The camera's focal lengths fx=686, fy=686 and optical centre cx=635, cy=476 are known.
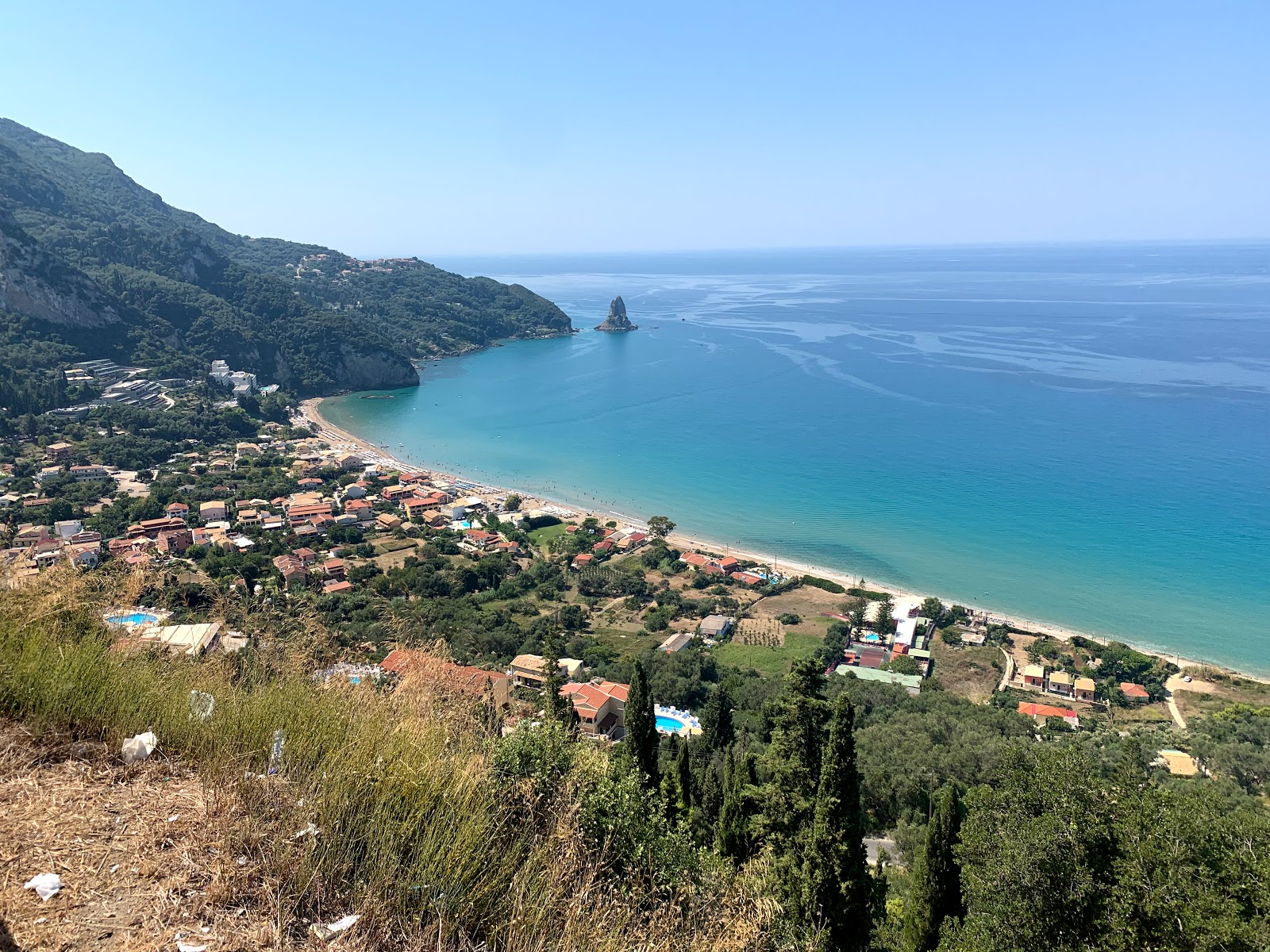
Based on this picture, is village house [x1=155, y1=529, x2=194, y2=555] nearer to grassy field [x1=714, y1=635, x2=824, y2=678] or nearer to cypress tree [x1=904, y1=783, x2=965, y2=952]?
grassy field [x1=714, y1=635, x2=824, y2=678]

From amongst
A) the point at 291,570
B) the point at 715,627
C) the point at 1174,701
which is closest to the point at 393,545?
the point at 291,570

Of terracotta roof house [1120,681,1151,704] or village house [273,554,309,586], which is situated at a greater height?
village house [273,554,309,586]

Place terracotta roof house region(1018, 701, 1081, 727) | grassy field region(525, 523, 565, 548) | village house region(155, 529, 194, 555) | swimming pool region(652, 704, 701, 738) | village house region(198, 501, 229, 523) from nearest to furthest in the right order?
swimming pool region(652, 704, 701, 738) → terracotta roof house region(1018, 701, 1081, 727) → village house region(155, 529, 194, 555) → village house region(198, 501, 229, 523) → grassy field region(525, 523, 565, 548)

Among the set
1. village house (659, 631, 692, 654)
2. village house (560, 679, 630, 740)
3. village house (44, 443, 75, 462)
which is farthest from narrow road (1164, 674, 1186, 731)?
village house (44, 443, 75, 462)

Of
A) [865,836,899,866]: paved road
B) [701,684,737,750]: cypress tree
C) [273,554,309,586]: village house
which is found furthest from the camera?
[273,554,309,586]: village house

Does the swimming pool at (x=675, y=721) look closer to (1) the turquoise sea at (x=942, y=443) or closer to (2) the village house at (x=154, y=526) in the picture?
(1) the turquoise sea at (x=942, y=443)

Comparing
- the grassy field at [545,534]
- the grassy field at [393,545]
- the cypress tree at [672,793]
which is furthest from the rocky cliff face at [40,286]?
the cypress tree at [672,793]

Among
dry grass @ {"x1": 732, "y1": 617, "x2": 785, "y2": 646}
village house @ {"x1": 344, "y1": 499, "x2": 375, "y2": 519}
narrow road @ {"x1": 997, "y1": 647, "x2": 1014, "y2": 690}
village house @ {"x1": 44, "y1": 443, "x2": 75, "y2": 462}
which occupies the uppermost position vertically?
village house @ {"x1": 44, "y1": 443, "x2": 75, "y2": 462}
